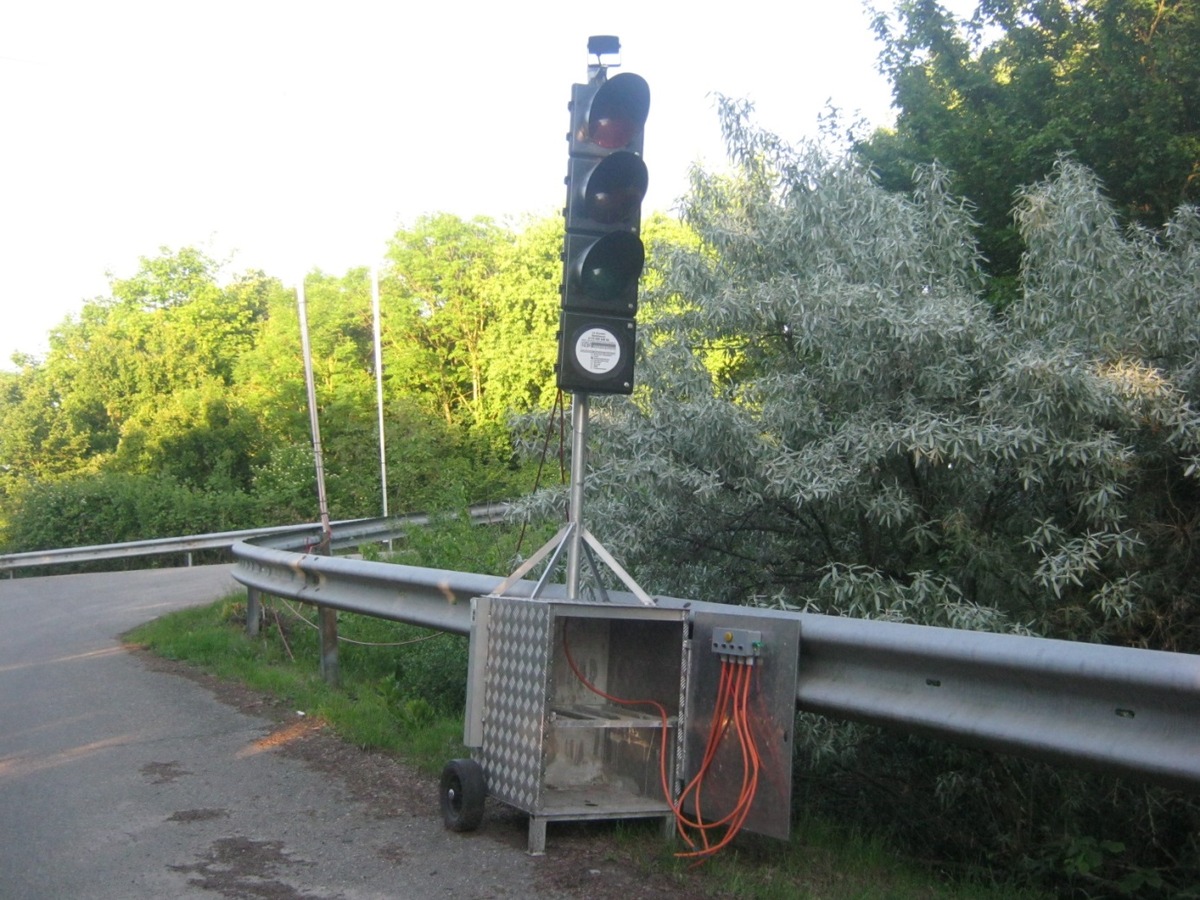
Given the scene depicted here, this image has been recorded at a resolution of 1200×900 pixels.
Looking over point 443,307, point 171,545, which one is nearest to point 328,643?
point 171,545

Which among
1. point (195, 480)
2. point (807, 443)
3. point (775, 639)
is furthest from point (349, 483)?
point (775, 639)

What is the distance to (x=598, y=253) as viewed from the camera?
5.62 meters

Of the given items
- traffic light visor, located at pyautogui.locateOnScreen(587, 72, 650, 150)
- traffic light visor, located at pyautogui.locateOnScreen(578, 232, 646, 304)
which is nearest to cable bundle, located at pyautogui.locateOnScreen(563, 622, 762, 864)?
traffic light visor, located at pyautogui.locateOnScreen(578, 232, 646, 304)

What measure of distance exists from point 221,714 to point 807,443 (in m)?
3.99

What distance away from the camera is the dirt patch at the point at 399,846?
14.5ft

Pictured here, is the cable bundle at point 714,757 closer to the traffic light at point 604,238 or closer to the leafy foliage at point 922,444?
the leafy foliage at point 922,444

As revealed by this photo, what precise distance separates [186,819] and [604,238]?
3.10m

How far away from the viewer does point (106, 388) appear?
58.3 m

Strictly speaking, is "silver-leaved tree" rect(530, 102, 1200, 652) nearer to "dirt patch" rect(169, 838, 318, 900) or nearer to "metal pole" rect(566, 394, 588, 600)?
"metal pole" rect(566, 394, 588, 600)

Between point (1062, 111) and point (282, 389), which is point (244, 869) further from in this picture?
point (282, 389)

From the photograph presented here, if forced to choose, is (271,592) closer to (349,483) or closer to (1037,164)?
(1037,164)

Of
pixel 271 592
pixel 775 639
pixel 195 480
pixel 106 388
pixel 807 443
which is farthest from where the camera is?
pixel 106 388

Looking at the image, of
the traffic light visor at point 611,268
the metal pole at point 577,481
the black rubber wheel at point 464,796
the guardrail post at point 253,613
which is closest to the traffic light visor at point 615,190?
the traffic light visor at point 611,268

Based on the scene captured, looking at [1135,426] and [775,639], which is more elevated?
[1135,426]
